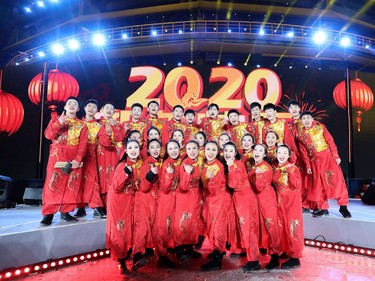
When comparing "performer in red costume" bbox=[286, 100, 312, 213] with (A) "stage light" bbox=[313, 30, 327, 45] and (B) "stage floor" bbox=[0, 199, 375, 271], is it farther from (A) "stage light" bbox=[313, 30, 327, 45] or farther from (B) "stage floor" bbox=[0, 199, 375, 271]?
(A) "stage light" bbox=[313, 30, 327, 45]

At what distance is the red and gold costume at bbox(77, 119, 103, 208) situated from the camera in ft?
11.0

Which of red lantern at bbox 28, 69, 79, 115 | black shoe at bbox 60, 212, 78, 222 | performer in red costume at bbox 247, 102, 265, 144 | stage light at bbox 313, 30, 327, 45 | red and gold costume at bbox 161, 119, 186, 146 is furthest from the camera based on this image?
stage light at bbox 313, 30, 327, 45

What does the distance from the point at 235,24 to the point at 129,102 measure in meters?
5.53

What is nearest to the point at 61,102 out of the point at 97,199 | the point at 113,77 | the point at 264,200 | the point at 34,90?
the point at 34,90

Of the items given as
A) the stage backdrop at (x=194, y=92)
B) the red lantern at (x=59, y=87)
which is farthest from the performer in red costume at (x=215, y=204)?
the red lantern at (x=59, y=87)

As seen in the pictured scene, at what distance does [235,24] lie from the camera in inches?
396

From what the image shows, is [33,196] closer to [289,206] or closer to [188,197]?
[188,197]

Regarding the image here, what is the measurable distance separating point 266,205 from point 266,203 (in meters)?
0.02

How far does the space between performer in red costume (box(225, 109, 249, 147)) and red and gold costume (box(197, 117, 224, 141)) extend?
0.18 metres

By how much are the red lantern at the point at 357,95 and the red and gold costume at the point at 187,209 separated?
4821 mm

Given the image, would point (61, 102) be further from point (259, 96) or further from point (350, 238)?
point (350, 238)

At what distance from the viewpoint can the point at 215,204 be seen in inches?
106

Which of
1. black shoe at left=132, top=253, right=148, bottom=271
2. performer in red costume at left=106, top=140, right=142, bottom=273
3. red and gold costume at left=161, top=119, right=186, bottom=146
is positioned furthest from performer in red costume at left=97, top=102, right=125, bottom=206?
black shoe at left=132, top=253, right=148, bottom=271

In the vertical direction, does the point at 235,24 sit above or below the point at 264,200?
above
